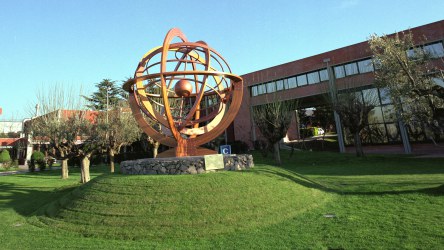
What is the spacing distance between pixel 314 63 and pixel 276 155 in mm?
13883

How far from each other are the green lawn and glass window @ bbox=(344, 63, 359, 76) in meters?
20.5

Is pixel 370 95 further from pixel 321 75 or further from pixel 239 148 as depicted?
pixel 239 148

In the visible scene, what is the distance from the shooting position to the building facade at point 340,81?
2572 centimetres

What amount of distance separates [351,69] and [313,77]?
14.4ft

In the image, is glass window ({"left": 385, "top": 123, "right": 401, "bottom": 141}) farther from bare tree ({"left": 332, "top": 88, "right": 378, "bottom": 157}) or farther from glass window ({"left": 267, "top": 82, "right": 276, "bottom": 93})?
glass window ({"left": 267, "top": 82, "right": 276, "bottom": 93})

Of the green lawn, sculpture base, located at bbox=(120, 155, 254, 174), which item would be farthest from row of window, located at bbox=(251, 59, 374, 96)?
the green lawn

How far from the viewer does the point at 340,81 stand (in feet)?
97.1

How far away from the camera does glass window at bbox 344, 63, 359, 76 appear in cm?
2875

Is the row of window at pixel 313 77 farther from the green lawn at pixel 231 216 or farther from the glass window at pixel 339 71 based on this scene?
the green lawn at pixel 231 216

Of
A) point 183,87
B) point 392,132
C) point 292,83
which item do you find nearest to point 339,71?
point 292,83

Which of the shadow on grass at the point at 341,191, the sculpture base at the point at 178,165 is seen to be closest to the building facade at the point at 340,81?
the shadow on grass at the point at 341,191

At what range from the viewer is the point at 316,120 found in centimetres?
4569

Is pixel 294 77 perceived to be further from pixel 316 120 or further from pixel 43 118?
pixel 43 118

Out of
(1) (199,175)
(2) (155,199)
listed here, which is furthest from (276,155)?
(2) (155,199)
